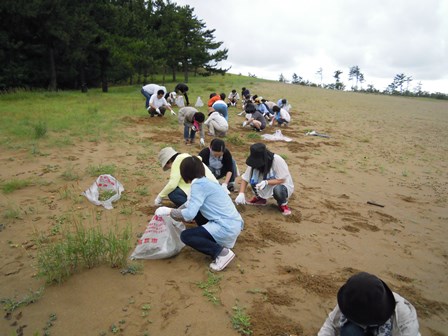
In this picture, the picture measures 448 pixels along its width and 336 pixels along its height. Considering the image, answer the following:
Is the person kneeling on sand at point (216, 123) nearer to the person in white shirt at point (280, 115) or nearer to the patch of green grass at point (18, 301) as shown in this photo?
the person in white shirt at point (280, 115)

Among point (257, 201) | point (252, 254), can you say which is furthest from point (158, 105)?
point (252, 254)

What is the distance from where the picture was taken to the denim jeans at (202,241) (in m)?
2.92

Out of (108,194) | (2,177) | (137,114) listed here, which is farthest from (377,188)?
(137,114)

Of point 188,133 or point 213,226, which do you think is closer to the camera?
point 213,226

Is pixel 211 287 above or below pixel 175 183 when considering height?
below

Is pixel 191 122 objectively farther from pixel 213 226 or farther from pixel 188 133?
pixel 213 226

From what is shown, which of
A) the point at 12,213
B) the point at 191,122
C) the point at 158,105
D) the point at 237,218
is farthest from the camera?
the point at 158,105

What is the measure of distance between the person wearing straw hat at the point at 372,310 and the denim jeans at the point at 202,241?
4.38 ft

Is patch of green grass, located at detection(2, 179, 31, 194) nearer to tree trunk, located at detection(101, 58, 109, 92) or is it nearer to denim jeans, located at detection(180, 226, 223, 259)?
denim jeans, located at detection(180, 226, 223, 259)

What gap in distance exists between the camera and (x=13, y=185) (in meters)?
4.33

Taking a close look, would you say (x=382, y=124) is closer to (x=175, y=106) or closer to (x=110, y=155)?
(x=175, y=106)

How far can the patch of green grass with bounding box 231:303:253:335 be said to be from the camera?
7.47 ft

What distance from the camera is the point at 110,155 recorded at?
6.20 meters

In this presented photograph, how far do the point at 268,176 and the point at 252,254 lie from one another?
1275mm
